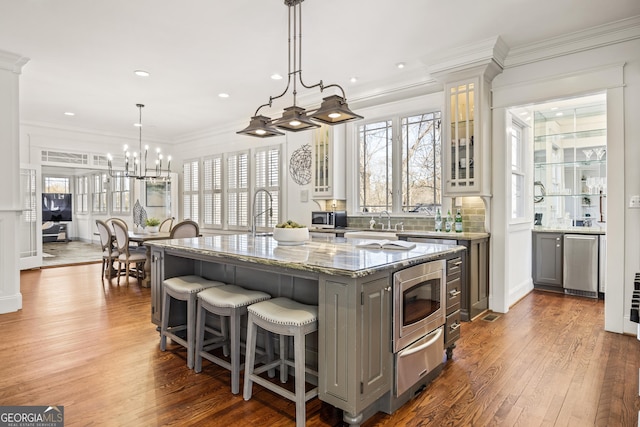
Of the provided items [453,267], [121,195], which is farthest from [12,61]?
[121,195]

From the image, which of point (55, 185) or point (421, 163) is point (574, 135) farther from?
point (55, 185)

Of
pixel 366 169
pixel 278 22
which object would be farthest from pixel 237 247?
pixel 366 169

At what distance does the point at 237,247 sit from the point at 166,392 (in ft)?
3.46

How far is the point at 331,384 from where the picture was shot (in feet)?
6.52

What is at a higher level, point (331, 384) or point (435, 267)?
point (435, 267)

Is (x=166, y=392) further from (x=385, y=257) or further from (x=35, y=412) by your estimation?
(x=385, y=257)

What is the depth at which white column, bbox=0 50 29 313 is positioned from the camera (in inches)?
164

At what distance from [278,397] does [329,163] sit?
12.6 ft

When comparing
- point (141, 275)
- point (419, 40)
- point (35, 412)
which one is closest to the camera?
point (35, 412)

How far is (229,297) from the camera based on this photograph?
2.48 m

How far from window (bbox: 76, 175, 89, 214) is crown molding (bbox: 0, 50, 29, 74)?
9289 mm

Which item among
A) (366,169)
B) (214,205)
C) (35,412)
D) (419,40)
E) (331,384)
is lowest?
(35,412)

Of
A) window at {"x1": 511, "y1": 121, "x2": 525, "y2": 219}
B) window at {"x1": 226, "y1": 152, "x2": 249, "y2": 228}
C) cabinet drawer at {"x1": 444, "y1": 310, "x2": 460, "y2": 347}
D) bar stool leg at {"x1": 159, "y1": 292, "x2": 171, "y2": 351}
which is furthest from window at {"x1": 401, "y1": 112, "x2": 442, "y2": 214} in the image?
window at {"x1": 226, "y1": 152, "x2": 249, "y2": 228}

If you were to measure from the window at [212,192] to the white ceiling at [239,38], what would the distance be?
8.55 feet
